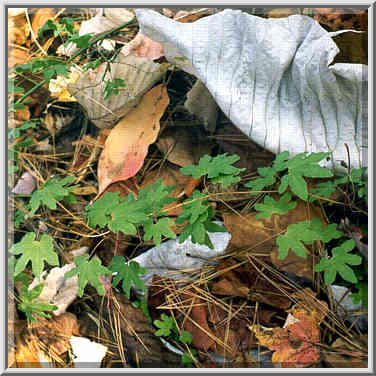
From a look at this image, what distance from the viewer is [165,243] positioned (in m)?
1.23

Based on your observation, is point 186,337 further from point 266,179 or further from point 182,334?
point 266,179

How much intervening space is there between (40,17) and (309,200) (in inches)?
44.1

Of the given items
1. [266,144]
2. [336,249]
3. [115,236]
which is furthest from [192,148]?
[336,249]

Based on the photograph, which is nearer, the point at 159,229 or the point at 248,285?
the point at 159,229

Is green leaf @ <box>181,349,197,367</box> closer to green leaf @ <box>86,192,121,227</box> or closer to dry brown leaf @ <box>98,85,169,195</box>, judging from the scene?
green leaf @ <box>86,192,121,227</box>

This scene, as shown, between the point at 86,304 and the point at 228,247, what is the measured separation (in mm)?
497

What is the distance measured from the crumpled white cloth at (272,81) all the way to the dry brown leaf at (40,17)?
0.45 m

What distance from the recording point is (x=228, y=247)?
1171mm

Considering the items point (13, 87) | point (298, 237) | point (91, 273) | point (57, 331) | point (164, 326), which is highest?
point (13, 87)

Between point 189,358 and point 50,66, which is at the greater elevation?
point 50,66

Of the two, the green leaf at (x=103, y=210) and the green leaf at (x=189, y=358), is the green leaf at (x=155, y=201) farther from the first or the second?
the green leaf at (x=189, y=358)

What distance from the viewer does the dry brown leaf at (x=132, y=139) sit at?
1.27m

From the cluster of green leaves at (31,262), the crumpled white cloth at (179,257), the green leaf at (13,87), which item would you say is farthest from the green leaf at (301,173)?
the green leaf at (13,87)

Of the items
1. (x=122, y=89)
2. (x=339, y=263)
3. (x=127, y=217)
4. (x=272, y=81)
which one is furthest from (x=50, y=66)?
(x=339, y=263)
